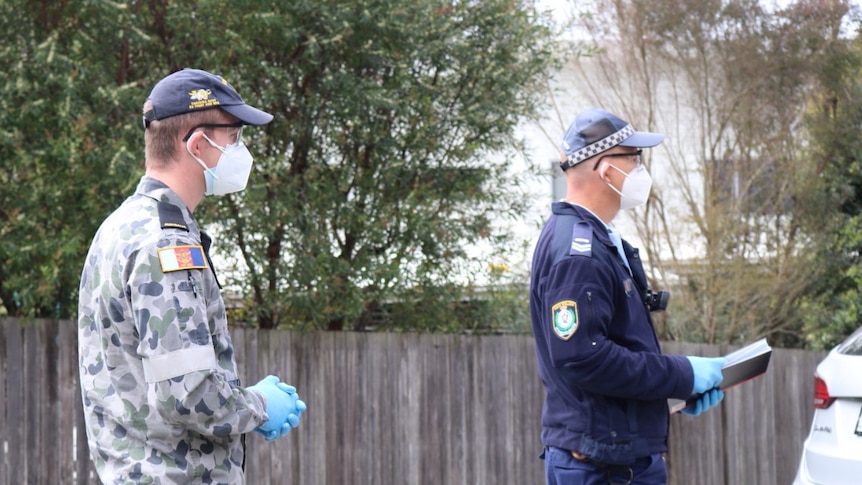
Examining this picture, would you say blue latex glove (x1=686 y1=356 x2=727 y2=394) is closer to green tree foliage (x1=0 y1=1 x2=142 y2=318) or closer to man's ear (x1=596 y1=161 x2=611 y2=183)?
man's ear (x1=596 y1=161 x2=611 y2=183)

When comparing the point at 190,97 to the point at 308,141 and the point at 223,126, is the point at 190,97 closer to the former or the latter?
the point at 223,126

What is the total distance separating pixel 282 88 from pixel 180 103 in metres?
4.75

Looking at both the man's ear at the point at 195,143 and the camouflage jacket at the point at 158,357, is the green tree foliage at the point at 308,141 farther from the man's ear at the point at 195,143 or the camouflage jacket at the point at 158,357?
the camouflage jacket at the point at 158,357

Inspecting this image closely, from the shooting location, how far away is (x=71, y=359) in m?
7.24

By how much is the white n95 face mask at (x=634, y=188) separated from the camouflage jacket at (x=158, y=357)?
1819 millimetres

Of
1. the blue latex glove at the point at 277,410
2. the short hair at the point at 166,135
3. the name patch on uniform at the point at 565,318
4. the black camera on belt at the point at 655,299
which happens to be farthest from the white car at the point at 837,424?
the short hair at the point at 166,135

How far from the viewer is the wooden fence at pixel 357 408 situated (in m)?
7.23

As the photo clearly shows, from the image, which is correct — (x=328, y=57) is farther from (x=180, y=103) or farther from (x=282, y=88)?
(x=180, y=103)

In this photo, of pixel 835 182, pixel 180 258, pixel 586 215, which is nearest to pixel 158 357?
pixel 180 258

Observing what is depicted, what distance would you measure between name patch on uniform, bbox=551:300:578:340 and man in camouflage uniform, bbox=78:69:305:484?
1.02 m

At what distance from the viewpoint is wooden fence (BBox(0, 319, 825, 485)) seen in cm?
723

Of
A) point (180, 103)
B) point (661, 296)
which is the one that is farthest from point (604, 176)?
point (180, 103)

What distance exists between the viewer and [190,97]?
10.6ft

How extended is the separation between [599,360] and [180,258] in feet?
5.04
